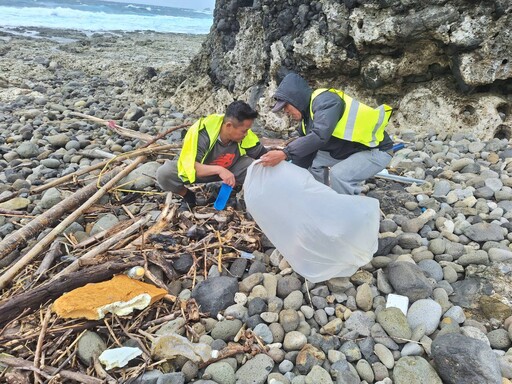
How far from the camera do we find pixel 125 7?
51.5 meters

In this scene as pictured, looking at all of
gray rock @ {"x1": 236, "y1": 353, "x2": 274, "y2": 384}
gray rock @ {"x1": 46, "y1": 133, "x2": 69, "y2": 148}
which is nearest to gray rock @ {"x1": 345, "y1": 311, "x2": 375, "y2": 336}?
gray rock @ {"x1": 236, "y1": 353, "x2": 274, "y2": 384}

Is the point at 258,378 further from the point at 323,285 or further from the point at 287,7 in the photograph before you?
the point at 287,7

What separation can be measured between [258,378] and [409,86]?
19.6ft

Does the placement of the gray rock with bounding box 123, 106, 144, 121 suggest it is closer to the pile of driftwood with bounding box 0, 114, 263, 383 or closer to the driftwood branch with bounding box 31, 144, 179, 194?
the driftwood branch with bounding box 31, 144, 179, 194

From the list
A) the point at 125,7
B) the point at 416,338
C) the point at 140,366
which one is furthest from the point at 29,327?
the point at 125,7

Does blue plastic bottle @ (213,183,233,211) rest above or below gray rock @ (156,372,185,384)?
above

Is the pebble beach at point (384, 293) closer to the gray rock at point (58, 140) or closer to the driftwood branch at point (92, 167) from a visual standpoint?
the driftwood branch at point (92, 167)

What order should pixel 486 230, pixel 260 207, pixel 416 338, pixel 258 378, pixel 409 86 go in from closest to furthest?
pixel 258 378 → pixel 416 338 → pixel 260 207 → pixel 486 230 → pixel 409 86

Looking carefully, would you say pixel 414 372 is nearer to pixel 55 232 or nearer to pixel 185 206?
pixel 185 206

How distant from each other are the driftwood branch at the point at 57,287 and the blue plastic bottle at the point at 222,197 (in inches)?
44.8

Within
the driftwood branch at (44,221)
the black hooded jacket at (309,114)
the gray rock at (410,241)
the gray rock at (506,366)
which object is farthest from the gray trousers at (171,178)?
the gray rock at (506,366)

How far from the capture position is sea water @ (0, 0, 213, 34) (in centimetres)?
3272

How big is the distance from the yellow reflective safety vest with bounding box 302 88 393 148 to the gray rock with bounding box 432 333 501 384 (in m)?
2.05

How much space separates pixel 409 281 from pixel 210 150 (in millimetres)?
2253
